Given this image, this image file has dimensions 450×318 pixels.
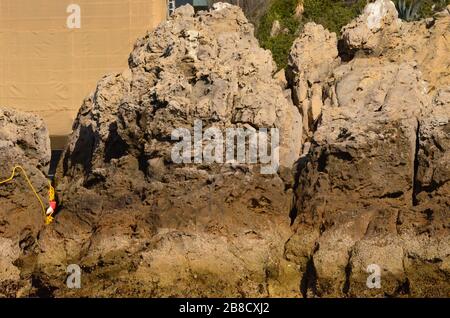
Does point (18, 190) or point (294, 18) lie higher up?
point (294, 18)

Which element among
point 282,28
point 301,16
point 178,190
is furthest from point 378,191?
point 301,16

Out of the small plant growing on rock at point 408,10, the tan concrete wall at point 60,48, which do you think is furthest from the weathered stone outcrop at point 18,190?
the small plant growing on rock at point 408,10

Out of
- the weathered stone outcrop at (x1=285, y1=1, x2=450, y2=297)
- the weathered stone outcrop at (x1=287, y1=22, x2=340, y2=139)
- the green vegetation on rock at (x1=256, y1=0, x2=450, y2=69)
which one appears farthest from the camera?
the green vegetation on rock at (x1=256, y1=0, x2=450, y2=69)

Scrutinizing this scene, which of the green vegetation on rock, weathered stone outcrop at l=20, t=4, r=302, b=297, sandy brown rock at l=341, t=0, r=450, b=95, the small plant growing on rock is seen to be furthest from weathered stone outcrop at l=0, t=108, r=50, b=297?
the small plant growing on rock

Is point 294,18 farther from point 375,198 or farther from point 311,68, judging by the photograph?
point 375,198

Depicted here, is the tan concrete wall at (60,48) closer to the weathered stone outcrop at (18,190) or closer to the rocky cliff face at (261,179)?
the weathered stone outcrop at (18,190)

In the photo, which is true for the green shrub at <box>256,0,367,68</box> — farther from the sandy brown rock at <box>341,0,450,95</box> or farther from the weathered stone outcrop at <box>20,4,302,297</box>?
the weathered stone outcrop at <box>20,4,302,297</box>
